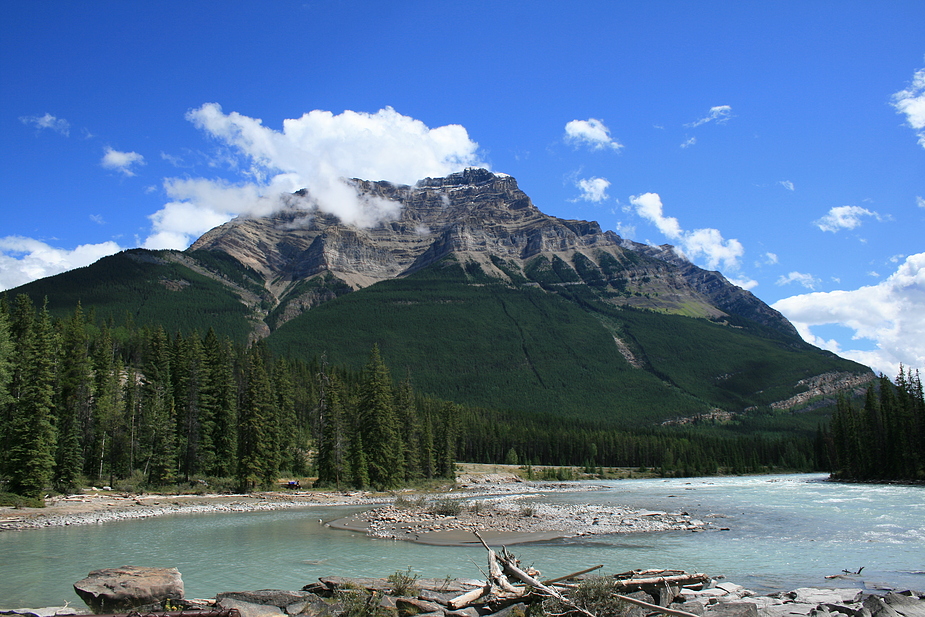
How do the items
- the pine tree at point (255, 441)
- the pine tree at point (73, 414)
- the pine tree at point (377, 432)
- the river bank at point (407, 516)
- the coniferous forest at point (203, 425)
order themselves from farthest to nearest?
the pine tree at point (377, 432) < the pine tree at point (255, 441) < the pine tree at point (73, 414) < the coniferous forest at point (203, 425) < the river bank at point (407, 516)

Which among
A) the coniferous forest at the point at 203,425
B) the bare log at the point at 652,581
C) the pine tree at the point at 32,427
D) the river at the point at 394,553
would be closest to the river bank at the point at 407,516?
the river at the point at 394,553

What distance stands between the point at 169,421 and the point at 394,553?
4069 cm

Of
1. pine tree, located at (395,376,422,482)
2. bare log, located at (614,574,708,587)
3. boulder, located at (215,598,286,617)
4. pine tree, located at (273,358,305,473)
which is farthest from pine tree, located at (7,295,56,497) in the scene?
bare log, located at (614,574,708,587)

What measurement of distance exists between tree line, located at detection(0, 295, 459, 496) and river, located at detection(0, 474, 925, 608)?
49.9ft

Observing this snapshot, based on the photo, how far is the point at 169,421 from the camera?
55.6m

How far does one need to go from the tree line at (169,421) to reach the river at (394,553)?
15223mm

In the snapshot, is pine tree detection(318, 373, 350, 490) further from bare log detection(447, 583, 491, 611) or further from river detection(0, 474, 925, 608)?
bare log detection(447, 583, 491, 611)

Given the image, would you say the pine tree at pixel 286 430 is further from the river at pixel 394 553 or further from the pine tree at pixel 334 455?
the river at pixel 394 553

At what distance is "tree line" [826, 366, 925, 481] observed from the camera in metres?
71.0

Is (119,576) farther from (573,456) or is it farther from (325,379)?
(573,456)

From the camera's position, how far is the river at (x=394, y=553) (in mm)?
18641

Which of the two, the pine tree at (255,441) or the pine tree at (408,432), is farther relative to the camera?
the pine tree at (408,432)

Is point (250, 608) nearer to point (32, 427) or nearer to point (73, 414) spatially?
point (32, 427)

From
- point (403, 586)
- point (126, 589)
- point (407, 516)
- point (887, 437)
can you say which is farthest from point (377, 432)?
point (887, 437)
